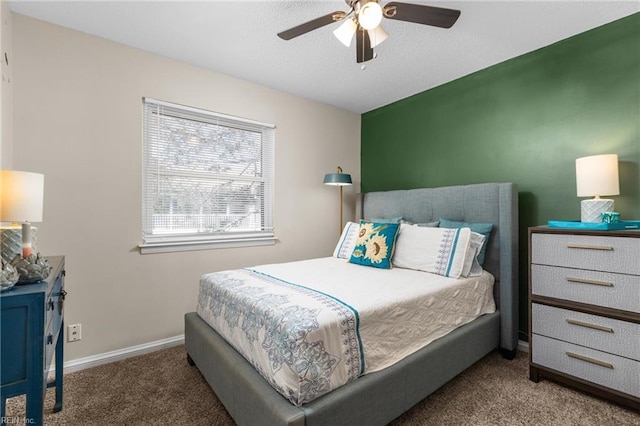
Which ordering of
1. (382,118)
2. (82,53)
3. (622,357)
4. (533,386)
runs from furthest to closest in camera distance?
(382,118) → (82,53) → (533,386) → (622,357)

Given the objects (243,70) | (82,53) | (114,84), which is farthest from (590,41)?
(82,53)

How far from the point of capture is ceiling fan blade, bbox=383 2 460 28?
1495mm

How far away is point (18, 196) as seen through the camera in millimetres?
1380

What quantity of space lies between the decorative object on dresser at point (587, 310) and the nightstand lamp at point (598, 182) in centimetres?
23

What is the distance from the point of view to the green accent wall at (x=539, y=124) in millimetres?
2086

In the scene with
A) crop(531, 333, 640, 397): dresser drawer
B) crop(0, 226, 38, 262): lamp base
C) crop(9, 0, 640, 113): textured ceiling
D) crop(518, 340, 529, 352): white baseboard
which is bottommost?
crop(518, 340, 529, 352): white baseboard

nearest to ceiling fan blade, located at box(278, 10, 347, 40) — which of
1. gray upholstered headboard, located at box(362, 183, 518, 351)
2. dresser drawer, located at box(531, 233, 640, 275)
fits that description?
gray upholstered headboard, located at box(362, 183, 518, 351)

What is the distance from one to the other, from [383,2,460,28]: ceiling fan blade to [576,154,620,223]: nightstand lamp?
4.33 ft

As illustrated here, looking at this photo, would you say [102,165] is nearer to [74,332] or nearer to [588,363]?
[74,332]

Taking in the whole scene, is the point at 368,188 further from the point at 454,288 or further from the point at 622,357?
the point at 622,357

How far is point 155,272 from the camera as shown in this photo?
2.52 meters

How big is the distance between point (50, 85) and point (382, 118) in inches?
124

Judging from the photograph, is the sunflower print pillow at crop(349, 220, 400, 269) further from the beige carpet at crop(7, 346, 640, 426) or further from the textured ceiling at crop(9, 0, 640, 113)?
the textured ceiling at crop(9, 0, 640, 113)

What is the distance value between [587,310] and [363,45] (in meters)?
2.14
